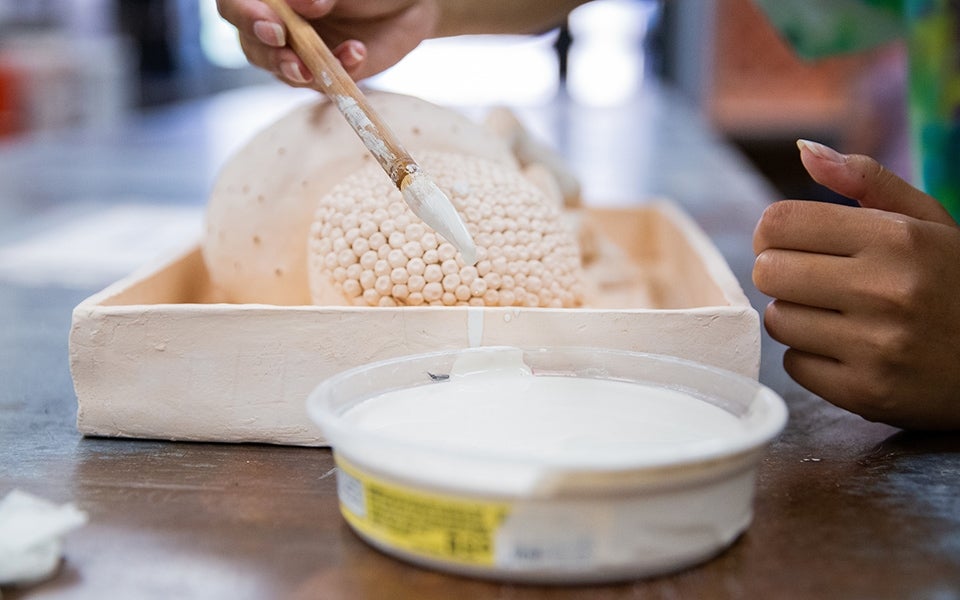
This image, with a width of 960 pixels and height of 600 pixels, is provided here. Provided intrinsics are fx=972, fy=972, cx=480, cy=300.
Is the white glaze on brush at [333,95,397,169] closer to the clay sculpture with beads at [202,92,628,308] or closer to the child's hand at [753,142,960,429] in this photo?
the clay sculpture with beads at [202,92,628,308]

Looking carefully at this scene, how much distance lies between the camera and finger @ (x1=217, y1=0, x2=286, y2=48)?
29.5 inches

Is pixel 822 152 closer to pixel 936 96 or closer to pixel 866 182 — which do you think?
pixel 866 182

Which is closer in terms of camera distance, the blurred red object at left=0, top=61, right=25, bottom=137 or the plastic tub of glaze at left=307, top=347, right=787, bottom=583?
the plastic tub of glaze at left=307, top=347, right=787, bottom=583

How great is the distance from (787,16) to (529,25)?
0.68m

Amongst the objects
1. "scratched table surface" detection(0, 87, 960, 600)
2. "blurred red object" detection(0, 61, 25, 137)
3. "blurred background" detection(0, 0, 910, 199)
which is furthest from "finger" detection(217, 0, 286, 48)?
"blurred red object" detection(0, 61, 25, 137)

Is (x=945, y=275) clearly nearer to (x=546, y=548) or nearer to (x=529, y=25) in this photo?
(x=546, y=548)

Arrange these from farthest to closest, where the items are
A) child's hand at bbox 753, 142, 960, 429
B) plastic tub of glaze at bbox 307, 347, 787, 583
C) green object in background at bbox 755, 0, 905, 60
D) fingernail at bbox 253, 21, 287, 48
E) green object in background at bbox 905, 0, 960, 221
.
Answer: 1. green object in background at bbox 755, 0, 905, 60
2. green object in background at bbox 905, 0, 960, 221
3. fingernail at bbox 253, 21, 287, 48
4. child's hand at bbox 753, 142, 960, 429
5. plastic tub of glaze at bbox 307, 347, 787, 583

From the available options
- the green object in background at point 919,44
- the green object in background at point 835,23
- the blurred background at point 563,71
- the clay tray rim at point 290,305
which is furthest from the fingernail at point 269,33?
the blurred background at point 563,71

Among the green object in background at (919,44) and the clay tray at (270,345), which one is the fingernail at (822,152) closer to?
the clay tray at (270,345)

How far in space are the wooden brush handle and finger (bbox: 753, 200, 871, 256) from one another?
239 millimetres

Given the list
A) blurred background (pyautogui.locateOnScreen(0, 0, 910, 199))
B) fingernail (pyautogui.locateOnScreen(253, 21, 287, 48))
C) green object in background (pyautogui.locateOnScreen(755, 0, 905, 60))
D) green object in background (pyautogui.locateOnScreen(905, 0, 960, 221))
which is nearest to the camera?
fingernail (pyautogui.locateOnScreen(253, 21, 287, 48))

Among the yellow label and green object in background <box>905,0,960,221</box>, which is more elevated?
green object in background <box>905,0,960,221</box>

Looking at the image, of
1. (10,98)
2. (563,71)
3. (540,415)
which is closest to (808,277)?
(540,415)

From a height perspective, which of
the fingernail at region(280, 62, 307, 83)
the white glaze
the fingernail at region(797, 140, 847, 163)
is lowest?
the white glaze
